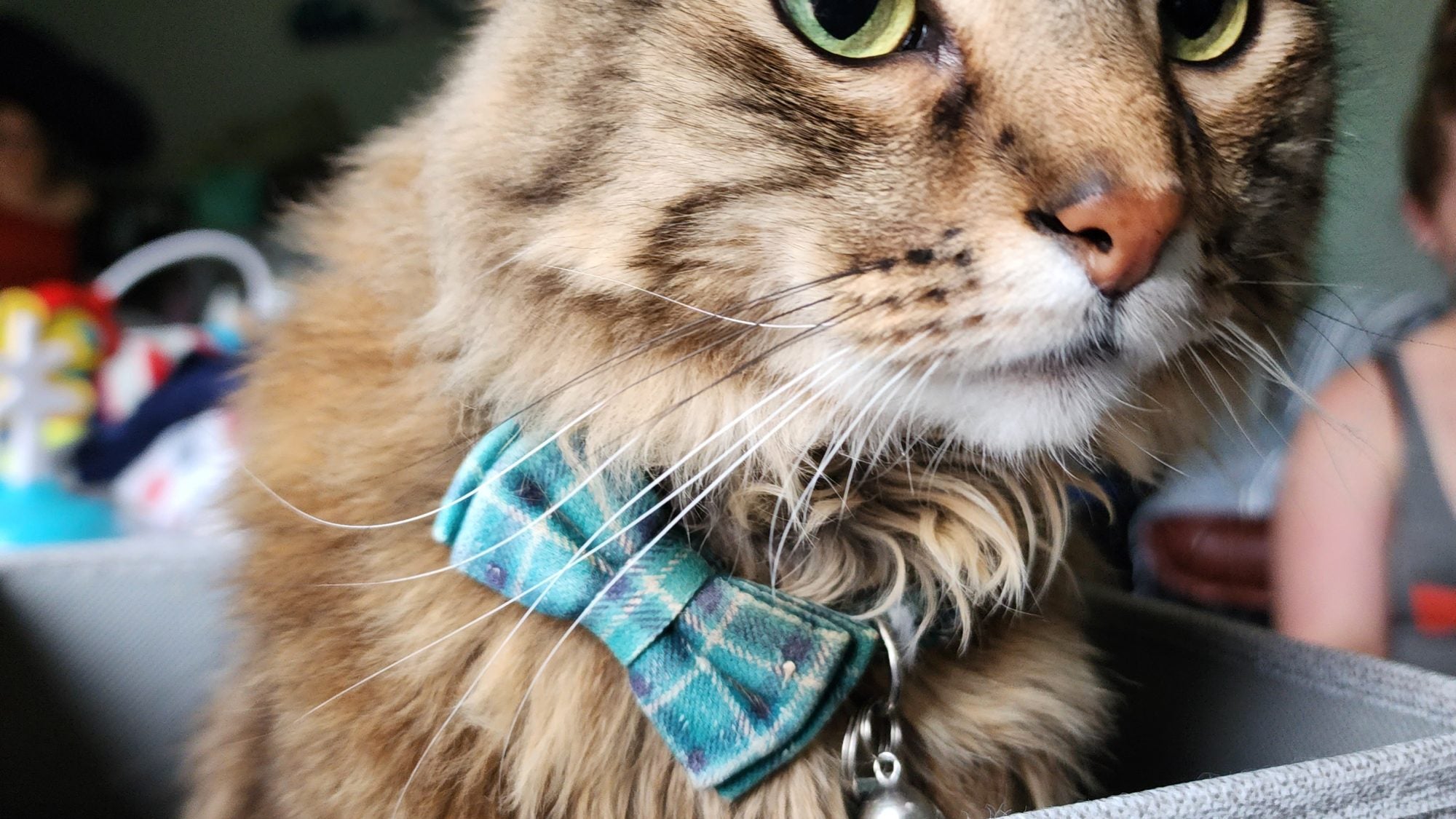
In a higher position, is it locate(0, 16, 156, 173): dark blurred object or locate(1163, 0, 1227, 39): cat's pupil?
locate(1163, 0, 1227, 39): cat's pupil

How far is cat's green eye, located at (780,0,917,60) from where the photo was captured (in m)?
0.51

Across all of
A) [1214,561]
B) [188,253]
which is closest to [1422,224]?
[1214,561]

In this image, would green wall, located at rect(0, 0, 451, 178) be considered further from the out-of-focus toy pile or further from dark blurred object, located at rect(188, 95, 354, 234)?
the out-of-focus toy pile

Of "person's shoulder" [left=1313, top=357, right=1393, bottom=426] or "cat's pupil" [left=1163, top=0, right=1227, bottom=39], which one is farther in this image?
"person's shoulder" [left=1313, top=357, right=1393, bottom=426]

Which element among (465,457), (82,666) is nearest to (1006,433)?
(465,457)

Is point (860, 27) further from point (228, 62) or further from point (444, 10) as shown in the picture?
point (228, 62)


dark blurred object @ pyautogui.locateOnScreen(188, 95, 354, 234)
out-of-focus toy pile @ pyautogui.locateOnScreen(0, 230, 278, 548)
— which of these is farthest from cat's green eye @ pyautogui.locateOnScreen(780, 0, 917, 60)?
dark blurred object @ pyautogui.locateOnScreen(188, 95, 354, 234)

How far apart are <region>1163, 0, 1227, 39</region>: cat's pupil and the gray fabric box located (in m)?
0.42

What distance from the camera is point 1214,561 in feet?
2.97

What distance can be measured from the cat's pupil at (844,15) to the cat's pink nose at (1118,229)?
159 millimetres

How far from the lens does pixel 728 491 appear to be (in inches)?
22.8

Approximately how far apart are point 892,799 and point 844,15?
0.44 metres

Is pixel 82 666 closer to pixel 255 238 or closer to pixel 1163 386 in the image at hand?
pixel 1163 386

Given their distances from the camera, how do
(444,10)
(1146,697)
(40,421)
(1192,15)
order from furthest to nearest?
(444,10) → (40,421) → (1146,697) → (1192,15)
